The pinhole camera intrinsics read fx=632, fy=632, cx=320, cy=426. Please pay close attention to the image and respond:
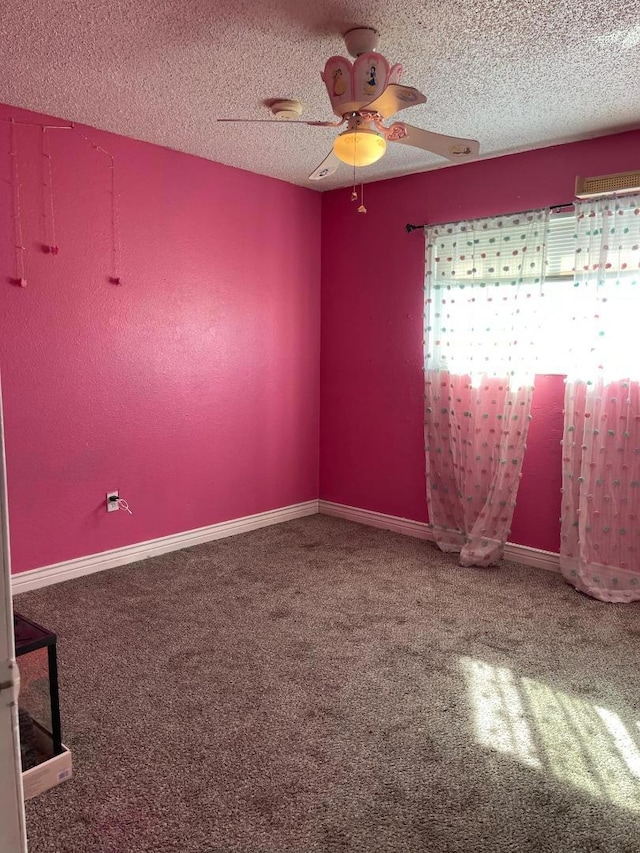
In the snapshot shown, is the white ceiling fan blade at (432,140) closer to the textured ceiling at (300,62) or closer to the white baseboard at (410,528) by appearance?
the textured ceiling at (300,62)

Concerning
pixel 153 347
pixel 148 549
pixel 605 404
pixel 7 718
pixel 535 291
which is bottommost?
pixel 148 549

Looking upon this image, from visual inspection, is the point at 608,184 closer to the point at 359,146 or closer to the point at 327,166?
the point at 327,166

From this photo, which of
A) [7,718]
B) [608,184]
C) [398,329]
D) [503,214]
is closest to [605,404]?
[608,184]

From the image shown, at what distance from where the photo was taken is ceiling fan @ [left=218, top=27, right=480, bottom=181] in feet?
6.99

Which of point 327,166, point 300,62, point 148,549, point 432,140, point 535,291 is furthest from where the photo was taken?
point 148,549

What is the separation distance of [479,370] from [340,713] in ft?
7.48

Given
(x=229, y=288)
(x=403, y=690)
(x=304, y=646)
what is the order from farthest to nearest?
1. (x=229, y=288)
2. (x=304, y=646)
3. (x=403, y=690)

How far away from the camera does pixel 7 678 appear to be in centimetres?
89

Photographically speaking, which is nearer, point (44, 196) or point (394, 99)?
point (394, 99)

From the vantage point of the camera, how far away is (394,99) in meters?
2.19

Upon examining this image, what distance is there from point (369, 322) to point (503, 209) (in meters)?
1.21

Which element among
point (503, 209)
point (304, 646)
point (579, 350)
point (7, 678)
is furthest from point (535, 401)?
point (7, 678)

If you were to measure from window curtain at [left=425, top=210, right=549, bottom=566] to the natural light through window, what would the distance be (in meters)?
1.40

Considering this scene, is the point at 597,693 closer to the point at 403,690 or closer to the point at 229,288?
the point at 403,690
